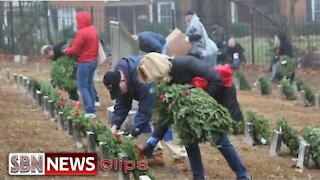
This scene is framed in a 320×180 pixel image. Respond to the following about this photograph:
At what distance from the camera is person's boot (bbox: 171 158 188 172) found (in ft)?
32.3

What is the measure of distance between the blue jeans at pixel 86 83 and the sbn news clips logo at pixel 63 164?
430cm

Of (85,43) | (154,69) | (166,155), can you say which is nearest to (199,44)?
(85,43)

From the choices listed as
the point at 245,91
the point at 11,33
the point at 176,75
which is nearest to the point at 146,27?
the point at 11,33

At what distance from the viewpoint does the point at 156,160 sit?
987 centimetres

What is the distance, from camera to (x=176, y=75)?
8.69m

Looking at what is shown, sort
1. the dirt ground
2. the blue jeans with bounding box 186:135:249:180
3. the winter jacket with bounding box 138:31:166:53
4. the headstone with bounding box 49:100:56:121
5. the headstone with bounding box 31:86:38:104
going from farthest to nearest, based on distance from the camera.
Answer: the headstone with bounding box 31:86:38:104 < the headstone with bounding box 49:100:56:121 < the winter jacket with bounding box 138:31:166:53 < the dirt ground < the blue jeans with bounding box 186:135:249:180

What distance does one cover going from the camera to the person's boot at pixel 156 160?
32.1 feet

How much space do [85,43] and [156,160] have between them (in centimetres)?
425

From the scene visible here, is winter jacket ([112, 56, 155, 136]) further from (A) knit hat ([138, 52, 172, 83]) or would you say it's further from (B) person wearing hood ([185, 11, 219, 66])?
(B) person wearing hood ([185, 11, 219, 66])

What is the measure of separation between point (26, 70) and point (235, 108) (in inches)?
517

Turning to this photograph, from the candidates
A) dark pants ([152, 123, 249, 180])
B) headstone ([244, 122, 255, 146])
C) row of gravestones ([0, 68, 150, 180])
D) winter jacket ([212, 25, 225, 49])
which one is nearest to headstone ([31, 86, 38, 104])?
row of gravestones ([0, 68, 150, 180])

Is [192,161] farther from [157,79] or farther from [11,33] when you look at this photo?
[11,33]

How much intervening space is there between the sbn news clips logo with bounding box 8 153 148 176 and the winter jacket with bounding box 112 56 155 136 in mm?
658

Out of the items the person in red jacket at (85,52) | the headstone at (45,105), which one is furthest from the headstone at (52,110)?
the person in red jacket at (85,52)
